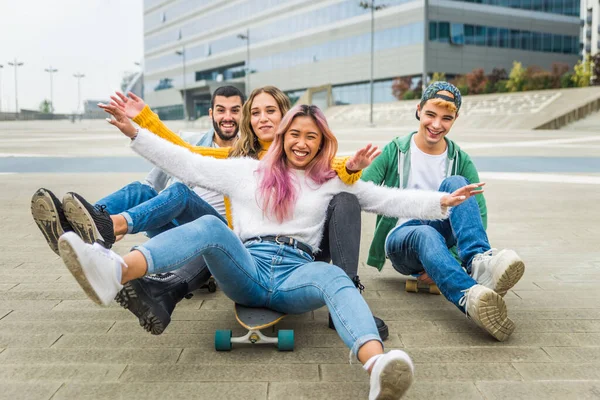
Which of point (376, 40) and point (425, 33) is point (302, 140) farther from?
point (376, 40)

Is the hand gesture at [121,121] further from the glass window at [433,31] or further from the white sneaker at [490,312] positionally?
the glass window at [433,31]

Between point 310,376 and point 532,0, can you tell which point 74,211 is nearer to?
point 310,376

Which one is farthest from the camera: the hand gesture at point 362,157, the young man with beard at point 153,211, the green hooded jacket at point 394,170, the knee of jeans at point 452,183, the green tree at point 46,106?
the green tree at point 46,106

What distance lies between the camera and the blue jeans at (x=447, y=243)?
3.35 m

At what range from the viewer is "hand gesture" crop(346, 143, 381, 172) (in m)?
3.06

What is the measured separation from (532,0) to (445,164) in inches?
2285

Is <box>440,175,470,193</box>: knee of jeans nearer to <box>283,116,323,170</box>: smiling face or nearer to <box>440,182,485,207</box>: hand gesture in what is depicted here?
<box>440,182,485,207</box>: hand gesture

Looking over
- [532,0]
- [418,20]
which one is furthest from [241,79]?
[532,0]

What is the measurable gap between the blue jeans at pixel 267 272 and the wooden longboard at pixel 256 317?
0.03 m

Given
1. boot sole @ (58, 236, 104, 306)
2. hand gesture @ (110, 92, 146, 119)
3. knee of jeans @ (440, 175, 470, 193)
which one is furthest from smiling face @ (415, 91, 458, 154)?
boot sole @ (58, 236, 104, 306)

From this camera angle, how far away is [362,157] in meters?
3.08

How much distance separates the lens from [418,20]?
167 ft

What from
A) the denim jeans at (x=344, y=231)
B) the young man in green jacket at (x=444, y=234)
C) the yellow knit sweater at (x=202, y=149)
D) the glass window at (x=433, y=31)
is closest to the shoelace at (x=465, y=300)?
the young man in green jacket at (x=444, y=234)

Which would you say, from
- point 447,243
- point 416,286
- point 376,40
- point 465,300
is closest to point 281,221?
point 465,300
